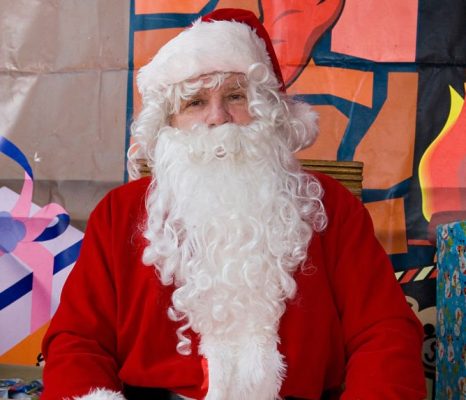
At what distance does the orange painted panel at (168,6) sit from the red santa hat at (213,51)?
0.82 meters


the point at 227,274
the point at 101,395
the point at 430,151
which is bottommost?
the point at 101,395

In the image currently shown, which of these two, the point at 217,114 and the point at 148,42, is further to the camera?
the point at 148,42

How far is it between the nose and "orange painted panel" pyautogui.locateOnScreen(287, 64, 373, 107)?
94 cm

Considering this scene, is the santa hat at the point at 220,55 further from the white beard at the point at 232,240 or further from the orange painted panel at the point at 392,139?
the orange painted panel at the point at 392,139

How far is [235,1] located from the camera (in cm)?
240

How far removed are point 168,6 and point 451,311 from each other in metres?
1.59

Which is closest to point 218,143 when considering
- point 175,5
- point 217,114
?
point 217,114

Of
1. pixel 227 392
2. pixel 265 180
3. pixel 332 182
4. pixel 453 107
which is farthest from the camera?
pixel 453 107

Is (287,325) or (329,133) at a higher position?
(329,133)

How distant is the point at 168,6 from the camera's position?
2.45 metres

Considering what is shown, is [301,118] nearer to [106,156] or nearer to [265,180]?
[265,180]

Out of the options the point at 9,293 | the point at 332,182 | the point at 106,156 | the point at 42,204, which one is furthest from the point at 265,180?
the point at 9,293

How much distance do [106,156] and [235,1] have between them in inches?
32.0

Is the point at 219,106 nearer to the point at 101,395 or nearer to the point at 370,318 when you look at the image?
the point at 370,318
